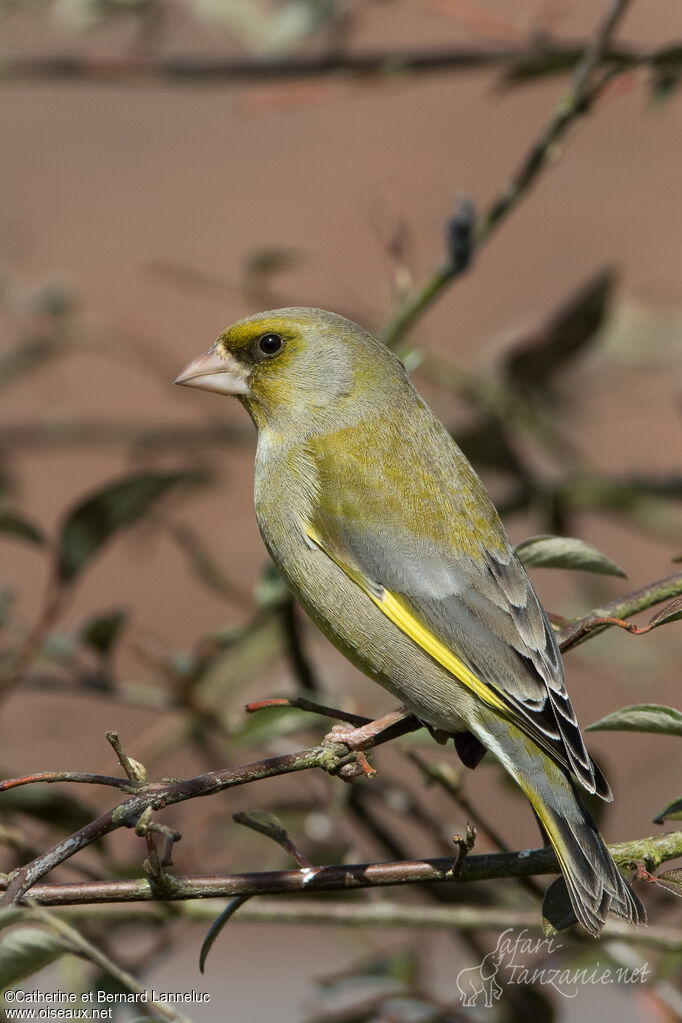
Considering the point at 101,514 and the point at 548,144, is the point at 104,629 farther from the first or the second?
the point at 548,144

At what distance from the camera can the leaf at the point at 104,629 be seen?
→ 3008 mm

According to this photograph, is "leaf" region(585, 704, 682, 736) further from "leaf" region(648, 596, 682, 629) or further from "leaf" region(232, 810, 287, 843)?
"leaf" region(232, 810, 287, 843)

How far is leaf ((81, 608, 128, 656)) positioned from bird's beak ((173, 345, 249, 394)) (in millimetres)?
602

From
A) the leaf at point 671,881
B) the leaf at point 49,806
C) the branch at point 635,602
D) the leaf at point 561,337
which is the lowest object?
the leaf at point 671,881

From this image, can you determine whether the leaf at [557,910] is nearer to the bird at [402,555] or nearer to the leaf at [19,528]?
the bird at [402,555]

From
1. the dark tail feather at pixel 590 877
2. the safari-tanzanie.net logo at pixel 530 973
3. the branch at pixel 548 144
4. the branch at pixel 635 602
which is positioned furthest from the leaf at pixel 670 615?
the branch at pixel 548 144

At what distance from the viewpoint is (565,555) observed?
2.23m

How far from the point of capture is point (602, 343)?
406 cm

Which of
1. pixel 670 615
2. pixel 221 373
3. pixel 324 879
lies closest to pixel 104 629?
pixel 221 373

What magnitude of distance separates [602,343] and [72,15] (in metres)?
1.92

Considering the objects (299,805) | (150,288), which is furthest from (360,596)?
(150,288)

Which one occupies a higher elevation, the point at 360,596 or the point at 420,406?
the point at 420,406

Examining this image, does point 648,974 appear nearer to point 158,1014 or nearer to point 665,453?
point 158,1014

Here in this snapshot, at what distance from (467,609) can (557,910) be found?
77cm
